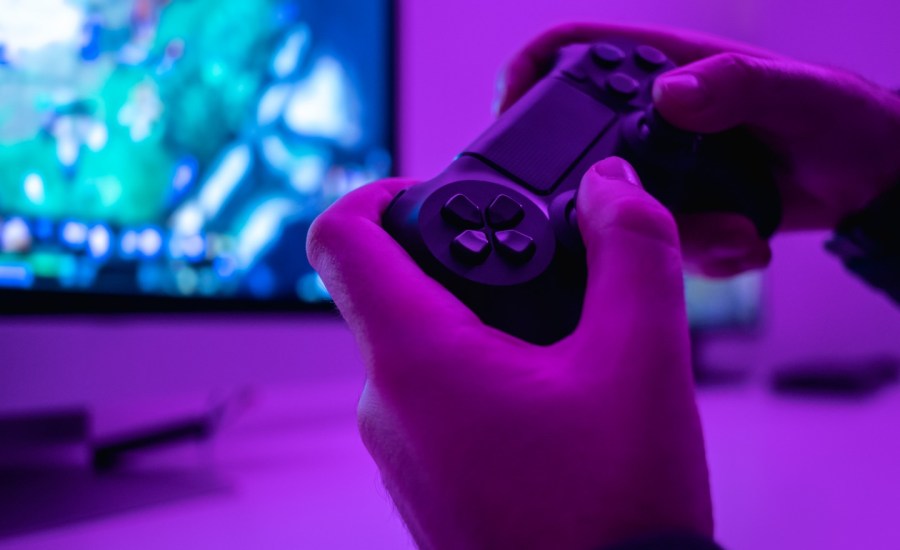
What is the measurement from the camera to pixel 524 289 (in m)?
0.27

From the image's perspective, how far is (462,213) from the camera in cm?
29

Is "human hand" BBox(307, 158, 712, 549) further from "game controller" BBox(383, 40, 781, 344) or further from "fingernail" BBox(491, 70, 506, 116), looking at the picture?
"fingernail" BBox(491, 70, 506, 116)

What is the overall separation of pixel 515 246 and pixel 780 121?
299mm

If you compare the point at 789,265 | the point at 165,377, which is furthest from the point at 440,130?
the point at 789,265

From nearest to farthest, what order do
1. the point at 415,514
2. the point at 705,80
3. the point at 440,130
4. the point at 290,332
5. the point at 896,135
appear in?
1. the point at 415,514
2. the point at 705,80
3. the point at 896,135
4. the point at 290,332
5. the point at 440,130

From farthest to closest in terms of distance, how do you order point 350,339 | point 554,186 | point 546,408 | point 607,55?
point 350,339 < point 607,55 < point 554,186 < point 546,408

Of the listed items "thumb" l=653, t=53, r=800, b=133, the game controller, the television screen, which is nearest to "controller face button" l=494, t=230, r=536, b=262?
the game controller

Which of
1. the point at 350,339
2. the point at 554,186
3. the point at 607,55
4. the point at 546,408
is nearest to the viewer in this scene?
the point at 546,408

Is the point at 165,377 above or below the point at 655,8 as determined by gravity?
below

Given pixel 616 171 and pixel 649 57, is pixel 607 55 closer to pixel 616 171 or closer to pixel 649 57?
pixel 649 57

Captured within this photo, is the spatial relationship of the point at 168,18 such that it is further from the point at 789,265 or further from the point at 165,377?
the point at 789,265

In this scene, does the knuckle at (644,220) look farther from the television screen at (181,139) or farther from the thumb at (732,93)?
the television screen at (181,139)

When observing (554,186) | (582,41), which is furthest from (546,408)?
(582,41)

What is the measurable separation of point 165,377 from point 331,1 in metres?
0.39
